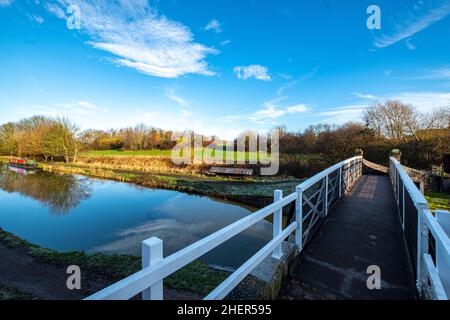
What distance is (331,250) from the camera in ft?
10.7

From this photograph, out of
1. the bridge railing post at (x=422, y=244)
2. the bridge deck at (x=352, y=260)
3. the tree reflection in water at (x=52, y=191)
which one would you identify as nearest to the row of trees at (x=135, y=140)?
the tree reflection in water at (x=52, y=191)

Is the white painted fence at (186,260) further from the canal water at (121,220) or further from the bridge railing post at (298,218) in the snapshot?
the canal water at (121,220)

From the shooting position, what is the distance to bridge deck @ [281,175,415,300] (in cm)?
237

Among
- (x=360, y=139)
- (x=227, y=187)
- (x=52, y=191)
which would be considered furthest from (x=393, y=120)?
(x=52, y=191)

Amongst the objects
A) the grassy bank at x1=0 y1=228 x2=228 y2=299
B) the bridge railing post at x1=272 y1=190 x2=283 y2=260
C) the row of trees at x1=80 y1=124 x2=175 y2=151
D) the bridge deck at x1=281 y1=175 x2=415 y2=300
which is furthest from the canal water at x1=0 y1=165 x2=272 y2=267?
the row of trees at x1=80 y1=124 x2=175 y2=151

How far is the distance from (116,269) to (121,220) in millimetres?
4619

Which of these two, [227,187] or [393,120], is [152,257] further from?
[393,120]

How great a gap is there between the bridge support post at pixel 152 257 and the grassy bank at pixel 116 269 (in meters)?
3.18

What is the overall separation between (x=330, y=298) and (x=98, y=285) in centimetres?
442

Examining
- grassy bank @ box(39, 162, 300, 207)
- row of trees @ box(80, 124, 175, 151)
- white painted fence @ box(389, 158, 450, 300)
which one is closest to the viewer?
white painted fence @ box(389, 158, 450, 300)

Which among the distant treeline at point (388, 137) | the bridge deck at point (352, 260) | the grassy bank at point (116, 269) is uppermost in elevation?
the distant treeline at point (388, 137)

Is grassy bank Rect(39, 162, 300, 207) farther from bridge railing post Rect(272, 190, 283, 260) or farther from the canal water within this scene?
bridge railing post Rect(272, 190, 283, 260)

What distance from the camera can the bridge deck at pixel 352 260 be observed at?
2.37 m

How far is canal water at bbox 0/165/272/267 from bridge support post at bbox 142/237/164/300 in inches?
191
